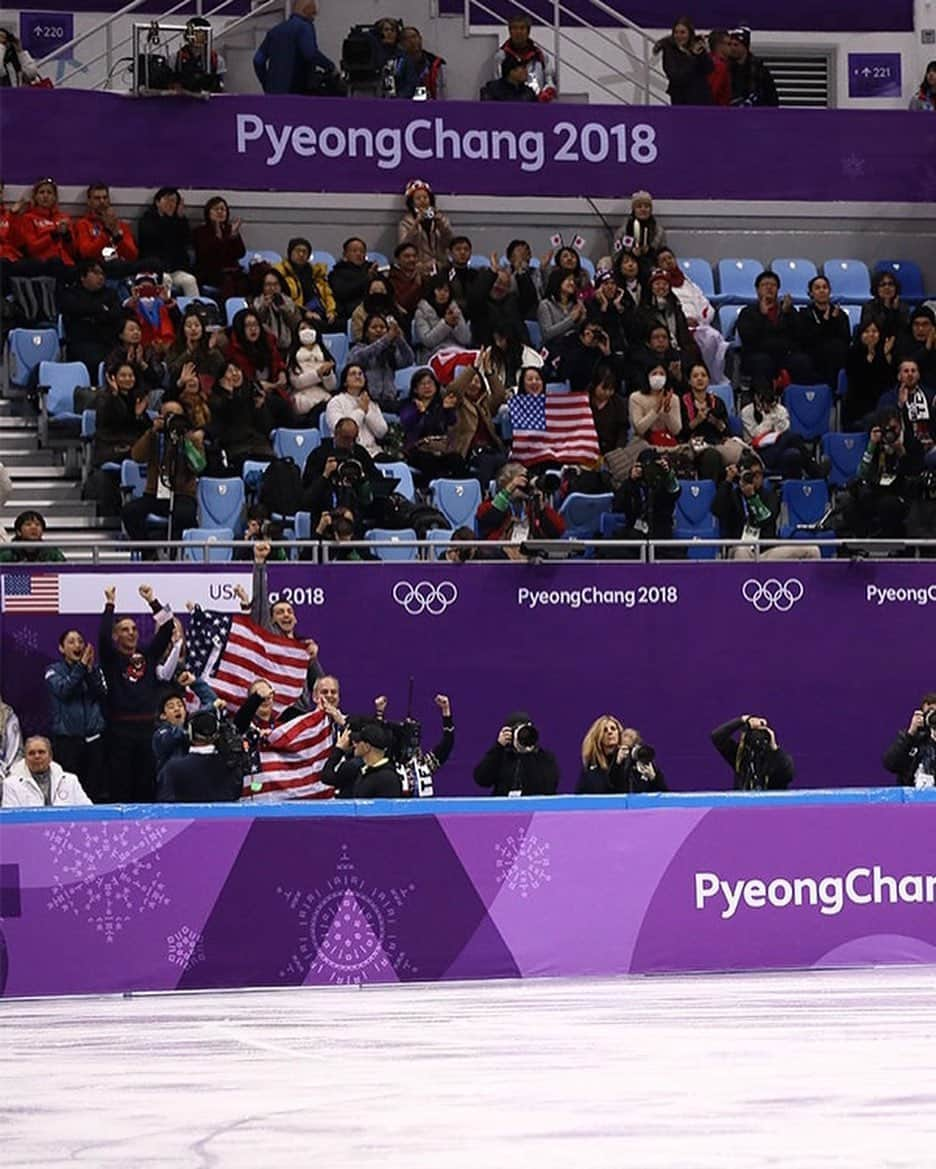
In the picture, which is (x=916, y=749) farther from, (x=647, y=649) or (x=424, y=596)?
(x=424, y=596)

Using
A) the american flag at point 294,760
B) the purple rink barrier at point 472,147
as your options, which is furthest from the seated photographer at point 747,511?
the purple rink barrier at point 472,147

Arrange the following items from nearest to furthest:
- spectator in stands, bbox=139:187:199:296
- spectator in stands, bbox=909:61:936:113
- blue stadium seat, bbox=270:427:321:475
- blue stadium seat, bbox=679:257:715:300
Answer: blue stadium seat, bbox=270:427:321:475 < spectator in stands, bbox=139:187:199:296 < blue stadium seat, bbox=679:257:715:300 < spectator in stands, bbox=909:61:936:113

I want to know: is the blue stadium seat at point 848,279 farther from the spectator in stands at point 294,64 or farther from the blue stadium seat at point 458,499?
the blue stadium seat at point 458,499

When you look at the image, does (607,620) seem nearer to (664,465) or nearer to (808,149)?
(664,465)

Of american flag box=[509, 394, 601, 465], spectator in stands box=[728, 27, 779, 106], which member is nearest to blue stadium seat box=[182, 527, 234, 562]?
american flag box=[509, 394, 601, 465]

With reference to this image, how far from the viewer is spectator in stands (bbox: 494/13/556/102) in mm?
22500

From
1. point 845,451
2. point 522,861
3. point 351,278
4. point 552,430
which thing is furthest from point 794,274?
point 522,861

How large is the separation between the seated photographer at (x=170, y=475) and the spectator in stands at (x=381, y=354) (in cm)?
215

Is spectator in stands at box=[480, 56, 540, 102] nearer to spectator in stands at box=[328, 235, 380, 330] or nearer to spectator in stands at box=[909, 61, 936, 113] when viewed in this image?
spectator in stands at box=[328, 235, 380, 330]

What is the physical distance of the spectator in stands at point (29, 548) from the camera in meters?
16.4

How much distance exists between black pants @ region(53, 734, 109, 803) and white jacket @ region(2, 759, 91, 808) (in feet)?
4.01

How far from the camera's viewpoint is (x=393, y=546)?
1709 cm

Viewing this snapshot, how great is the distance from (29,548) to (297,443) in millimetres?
2745

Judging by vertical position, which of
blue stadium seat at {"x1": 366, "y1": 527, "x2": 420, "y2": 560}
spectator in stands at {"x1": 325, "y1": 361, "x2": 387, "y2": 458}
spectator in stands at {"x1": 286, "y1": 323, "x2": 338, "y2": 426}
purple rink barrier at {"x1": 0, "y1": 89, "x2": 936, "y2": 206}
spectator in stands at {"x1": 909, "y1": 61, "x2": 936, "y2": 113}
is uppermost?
spectator in stands at {"x1": 909, "y1": 61, "x2": 936, "y2": 113}
